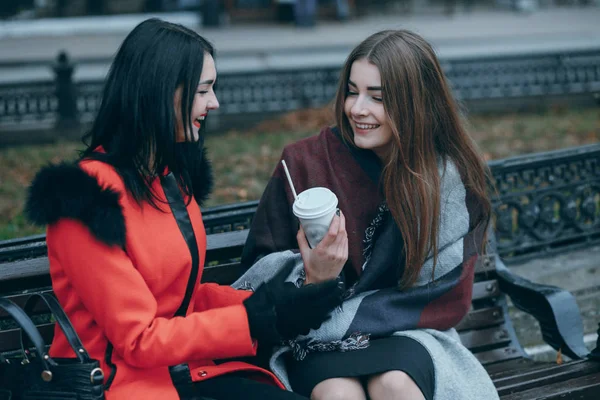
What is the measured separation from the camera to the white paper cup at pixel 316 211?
245 cm

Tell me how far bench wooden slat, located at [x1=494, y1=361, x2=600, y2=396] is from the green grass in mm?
3216

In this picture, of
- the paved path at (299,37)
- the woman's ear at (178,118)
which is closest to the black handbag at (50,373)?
the woman's ear at (178,118)

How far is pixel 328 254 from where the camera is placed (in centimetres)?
253

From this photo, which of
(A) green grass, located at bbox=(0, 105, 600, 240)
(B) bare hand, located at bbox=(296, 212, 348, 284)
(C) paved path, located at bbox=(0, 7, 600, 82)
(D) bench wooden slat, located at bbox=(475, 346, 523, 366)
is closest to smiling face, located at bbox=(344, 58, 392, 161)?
(B) bare hand, located at bbox=(296, 212, 348, 284)

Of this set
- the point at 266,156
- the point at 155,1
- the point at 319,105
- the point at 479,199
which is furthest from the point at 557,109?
the point at 155,1

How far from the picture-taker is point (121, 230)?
2.31 metres

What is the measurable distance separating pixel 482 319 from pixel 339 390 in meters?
1.26

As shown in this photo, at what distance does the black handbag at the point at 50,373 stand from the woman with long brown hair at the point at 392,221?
754 millimetres

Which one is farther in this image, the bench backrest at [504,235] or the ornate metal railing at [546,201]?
the ornate metal railing at [546,201]

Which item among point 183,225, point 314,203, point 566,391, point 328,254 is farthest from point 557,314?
point 183,225

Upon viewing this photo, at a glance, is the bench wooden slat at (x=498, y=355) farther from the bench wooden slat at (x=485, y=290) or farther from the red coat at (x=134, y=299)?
the red coat at (x=134, y=299)

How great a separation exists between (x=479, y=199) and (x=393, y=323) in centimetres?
62

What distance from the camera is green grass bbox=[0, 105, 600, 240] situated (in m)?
7.10

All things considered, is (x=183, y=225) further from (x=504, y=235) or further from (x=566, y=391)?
(x=504, y=235)
